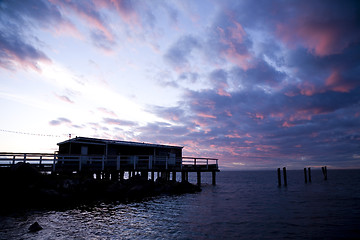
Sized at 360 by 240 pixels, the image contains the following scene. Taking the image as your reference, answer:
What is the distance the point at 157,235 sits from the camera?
1055cm

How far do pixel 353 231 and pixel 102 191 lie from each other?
Answer: 17944 millimetres

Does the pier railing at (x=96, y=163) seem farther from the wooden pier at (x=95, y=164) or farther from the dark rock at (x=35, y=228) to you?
the dark rock at (x=35, y=228)

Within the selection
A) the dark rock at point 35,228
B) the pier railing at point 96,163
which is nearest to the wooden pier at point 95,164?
the pier railing at point 96,163

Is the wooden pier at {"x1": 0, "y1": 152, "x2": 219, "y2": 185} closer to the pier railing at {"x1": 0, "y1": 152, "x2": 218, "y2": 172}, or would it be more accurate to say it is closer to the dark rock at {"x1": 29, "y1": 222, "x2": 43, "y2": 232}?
the pier railing at {"x1": 0, "y1": 152, "x2": 218, "y2": 172}

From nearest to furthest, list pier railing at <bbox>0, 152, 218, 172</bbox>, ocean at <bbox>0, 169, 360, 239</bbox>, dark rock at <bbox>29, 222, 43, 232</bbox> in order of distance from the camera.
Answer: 1. dark rock at <bbox>29, 222, 43, 232</bbox>
2. ocean at <bbox>0, 169, 360, 239</bbox>
3. pier railing at <bbox>0, 152, 218, 172</bbox>

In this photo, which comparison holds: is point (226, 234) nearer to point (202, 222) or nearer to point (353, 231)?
point (202, 222)

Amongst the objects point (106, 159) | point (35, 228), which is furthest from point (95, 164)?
point (35, 228)

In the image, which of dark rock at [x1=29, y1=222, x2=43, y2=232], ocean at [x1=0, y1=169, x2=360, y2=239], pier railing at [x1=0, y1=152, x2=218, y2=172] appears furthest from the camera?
pier railing at [x1=0, y1=152, x2=218, y2=172]

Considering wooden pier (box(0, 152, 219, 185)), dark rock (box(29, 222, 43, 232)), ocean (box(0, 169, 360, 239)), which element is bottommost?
ocean (box(0, 169, 360, 239))

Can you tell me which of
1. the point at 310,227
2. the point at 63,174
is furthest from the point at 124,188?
the point at 310,227

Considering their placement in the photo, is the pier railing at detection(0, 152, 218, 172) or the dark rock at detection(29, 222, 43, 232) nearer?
the dark rock at detection(29, 222, 43, 232)

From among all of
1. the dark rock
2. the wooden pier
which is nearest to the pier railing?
the wooden pier

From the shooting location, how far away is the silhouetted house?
Result: 24.1 meters

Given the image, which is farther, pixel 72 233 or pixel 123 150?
pixel 123 150
